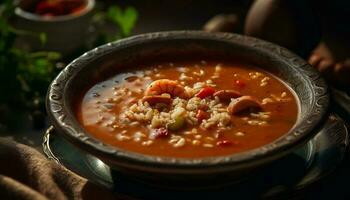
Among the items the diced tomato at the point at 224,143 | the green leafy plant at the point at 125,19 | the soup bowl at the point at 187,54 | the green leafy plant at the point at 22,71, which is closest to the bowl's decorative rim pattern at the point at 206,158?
the soup bowl at the point at 187,54

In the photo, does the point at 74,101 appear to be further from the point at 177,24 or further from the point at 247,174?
the point at 177,24

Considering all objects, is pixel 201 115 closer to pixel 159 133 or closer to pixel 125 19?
pixel 159 133

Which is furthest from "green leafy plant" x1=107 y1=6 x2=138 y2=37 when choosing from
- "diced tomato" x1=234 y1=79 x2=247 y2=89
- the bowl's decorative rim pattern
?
"diced tomato" x1=234 y1=79 x2=247 y2=89

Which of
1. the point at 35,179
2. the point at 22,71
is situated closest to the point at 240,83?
the point at 35,179

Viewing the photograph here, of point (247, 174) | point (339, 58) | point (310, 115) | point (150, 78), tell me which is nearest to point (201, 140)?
point (247, 174)

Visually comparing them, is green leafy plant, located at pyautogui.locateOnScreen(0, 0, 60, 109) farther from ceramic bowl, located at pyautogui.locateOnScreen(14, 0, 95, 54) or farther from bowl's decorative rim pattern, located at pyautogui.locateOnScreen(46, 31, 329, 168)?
bowl's decorative rim pattern, located at pyautogui.locateOnScreen(46, 31, 329, 168)
